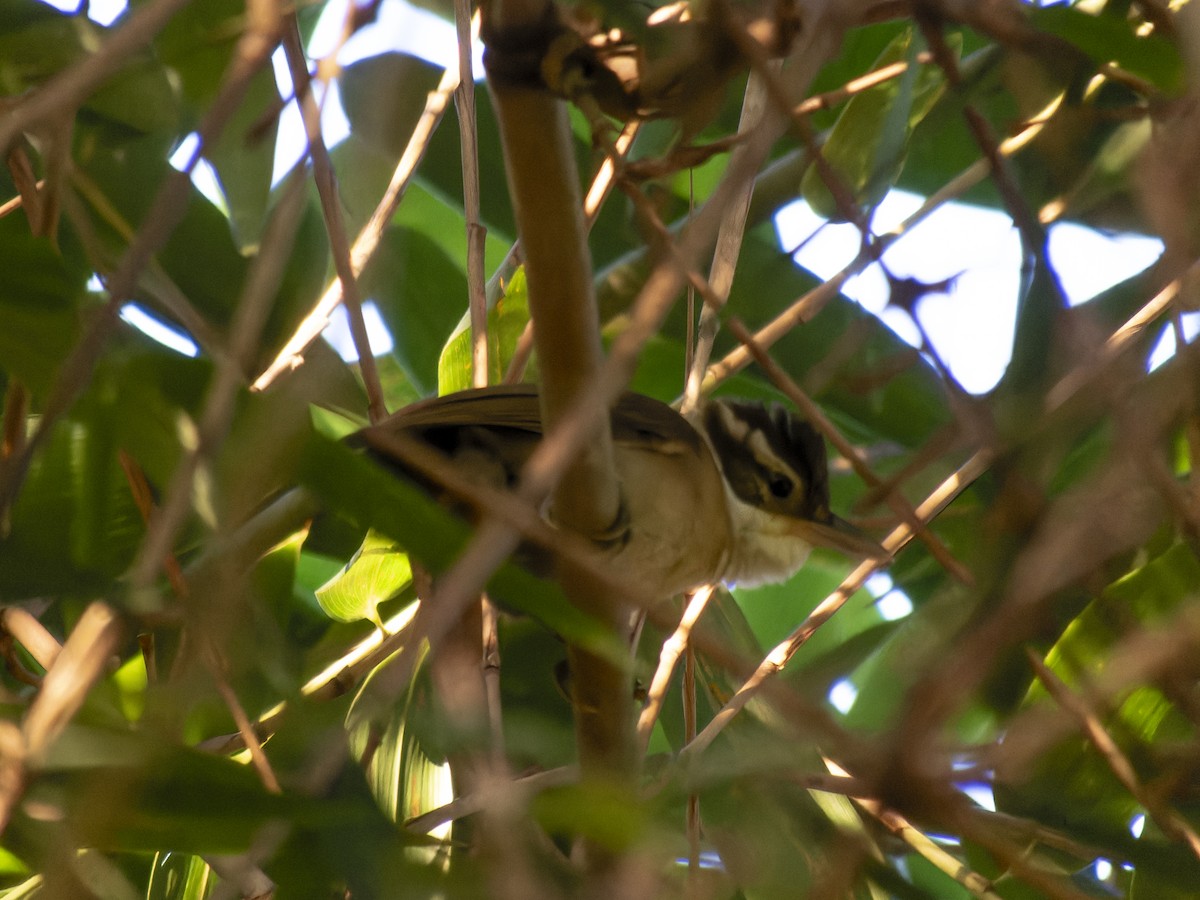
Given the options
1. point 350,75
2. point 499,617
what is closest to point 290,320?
point 350,75

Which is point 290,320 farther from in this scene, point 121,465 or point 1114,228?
point 1114,228

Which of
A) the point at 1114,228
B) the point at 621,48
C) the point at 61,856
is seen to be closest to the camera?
the point at 61,856

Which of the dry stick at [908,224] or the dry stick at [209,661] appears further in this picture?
the dry stick at [908,224]

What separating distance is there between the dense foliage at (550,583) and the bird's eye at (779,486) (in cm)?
23

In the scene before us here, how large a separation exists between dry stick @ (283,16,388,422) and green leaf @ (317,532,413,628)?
0.46 metres

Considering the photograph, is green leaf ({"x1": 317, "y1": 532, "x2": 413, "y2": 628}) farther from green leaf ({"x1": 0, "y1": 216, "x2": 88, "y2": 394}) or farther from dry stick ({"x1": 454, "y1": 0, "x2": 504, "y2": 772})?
green leaf ({"x1": 0, "y1": 216, "x2": 88, "y2": 394})

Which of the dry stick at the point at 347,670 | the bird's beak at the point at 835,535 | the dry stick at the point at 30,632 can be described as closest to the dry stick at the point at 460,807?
the dry stick at the point at 347,670

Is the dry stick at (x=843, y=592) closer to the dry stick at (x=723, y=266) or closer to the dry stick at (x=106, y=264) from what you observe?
the dry stick at (x=723, y=266)

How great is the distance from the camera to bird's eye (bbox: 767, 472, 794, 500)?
260 cm

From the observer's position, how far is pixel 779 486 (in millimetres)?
2607

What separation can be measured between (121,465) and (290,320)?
0.83m

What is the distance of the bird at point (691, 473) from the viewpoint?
7.06 feet

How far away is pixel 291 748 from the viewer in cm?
129

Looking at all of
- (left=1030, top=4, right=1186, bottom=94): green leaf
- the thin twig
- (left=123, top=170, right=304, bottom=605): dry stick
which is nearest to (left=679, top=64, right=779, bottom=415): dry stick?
(left=1030, top=4, right=1186, bottom=94): green leaf
